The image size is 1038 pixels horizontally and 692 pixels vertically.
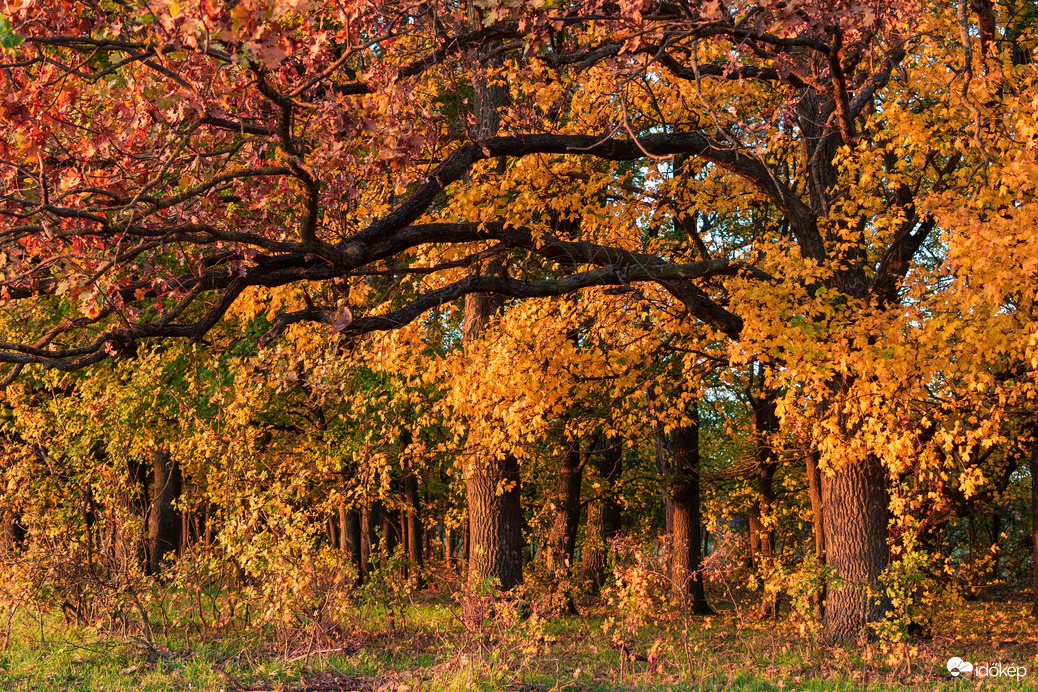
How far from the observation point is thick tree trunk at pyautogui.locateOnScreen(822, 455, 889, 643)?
36.2ft

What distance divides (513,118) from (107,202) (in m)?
5.12

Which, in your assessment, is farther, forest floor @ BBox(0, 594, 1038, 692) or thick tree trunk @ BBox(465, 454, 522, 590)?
thick tree trunk @ BBox(465, 454, 522, 590)

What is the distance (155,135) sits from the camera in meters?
6.41

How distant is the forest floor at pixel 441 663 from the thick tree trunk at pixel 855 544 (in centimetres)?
42

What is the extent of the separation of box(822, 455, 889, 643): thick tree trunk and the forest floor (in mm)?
422

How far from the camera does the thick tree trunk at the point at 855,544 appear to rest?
11.0 meters

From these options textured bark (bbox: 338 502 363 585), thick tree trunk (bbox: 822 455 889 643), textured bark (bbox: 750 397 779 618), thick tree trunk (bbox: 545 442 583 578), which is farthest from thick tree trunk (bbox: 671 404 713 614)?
textured bark (bbox: 338 502 363 585)

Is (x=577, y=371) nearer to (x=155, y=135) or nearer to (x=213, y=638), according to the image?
(x=213, y=638)

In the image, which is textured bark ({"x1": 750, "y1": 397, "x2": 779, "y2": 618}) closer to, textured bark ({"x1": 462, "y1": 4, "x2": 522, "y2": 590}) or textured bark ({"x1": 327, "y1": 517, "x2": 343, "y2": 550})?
textured bark ({"x1": 462, "y1": 4, "x2": 522, "y2": 590})

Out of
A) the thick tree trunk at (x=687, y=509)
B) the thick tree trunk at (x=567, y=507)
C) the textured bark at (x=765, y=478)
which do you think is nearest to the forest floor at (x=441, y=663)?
the textured bark at (x=765, y=478)

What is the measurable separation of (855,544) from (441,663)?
19.4ft

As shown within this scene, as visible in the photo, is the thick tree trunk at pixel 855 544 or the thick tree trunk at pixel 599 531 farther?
the thick tree trunk at pixel 599 531

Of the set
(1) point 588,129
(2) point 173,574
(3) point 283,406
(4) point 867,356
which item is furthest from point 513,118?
(3) point 283,406

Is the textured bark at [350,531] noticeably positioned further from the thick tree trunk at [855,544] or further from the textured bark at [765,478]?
the thick tree trunk at [855,544]
